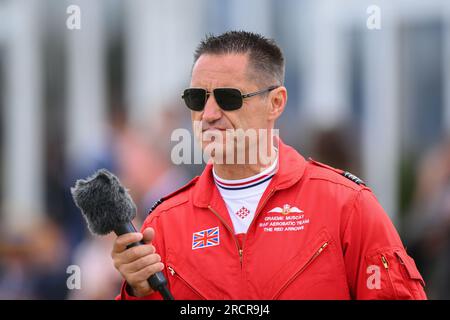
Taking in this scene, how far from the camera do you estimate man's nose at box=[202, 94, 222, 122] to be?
Result: 418cm

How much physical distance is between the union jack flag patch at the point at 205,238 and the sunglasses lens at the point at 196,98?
0.59m

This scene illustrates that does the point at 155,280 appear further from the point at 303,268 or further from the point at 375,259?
the point at 375,259

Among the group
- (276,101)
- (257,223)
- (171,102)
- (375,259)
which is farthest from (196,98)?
(171,102)

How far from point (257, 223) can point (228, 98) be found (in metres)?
0.62

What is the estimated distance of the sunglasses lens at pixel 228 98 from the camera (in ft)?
13.7

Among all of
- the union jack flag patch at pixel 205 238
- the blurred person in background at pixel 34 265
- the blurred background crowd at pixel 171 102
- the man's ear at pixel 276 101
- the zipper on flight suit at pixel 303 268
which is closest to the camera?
the zipper on flight suit at pixel 303 268

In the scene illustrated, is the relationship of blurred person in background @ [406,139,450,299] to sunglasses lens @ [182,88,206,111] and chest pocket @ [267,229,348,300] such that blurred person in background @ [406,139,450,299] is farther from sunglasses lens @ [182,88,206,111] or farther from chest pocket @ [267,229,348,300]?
sunglasses lens @ [182,88,206,111]

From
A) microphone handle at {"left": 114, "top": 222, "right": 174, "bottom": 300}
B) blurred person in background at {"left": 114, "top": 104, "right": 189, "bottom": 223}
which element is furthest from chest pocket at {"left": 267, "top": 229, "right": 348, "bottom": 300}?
blurred person in background at {"left": 114, "top": 104, "right": 189, "bottom": 223}

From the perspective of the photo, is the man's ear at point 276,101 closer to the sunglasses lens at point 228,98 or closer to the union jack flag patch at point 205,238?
the sunglasses lens at point 228,98

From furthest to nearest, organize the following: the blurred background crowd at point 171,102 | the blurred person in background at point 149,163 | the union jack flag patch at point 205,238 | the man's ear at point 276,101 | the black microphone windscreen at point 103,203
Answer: the blurred background crowd at point 171,102
the blurred person in background at point 149,163
the man's ear at point 276,101
the union jack flag patch at point 205,238
the black microphone windscreen at point 103,203

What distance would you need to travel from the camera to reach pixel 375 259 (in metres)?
Result: 3.83

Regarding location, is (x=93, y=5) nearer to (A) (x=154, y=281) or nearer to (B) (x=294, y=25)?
(B) (x=294, y=25)

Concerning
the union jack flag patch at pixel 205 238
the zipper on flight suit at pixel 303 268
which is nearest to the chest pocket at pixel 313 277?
the zipper on flight suit at pixel 303 268
